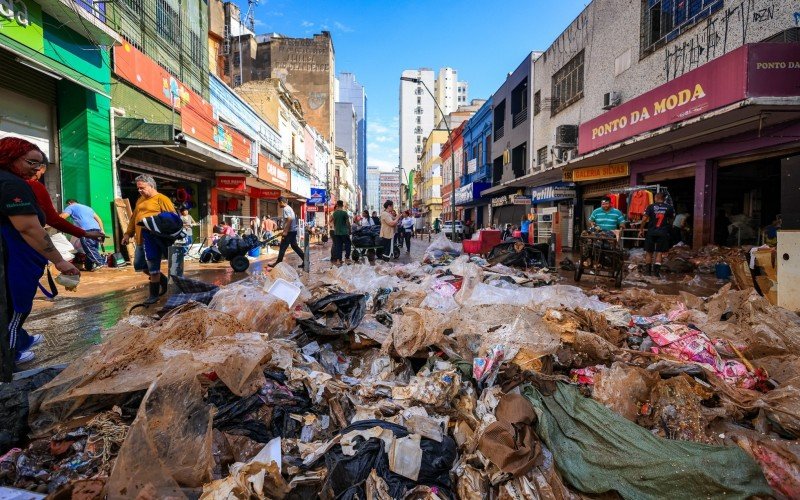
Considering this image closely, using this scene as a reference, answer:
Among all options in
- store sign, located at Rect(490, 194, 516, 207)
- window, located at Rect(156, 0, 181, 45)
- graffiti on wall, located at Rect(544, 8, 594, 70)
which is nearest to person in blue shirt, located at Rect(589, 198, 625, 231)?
graffiti on wall, located at Rect(544, 8, 594, 70)

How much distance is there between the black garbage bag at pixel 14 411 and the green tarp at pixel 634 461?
8.44 ft

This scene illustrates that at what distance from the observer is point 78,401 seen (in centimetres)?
199

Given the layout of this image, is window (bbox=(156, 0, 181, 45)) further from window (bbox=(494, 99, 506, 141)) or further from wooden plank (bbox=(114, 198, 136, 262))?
window (bbox=(494, 99, 506, 141))

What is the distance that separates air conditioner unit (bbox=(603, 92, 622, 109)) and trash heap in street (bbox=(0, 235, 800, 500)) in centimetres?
1083

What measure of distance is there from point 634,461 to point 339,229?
876 cm

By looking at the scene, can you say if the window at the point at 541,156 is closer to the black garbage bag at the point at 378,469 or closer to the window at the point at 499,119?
the window at the point at 499,119

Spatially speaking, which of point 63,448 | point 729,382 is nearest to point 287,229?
point 63,448

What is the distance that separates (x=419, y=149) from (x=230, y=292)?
335 ft

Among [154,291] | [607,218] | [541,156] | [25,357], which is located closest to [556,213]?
[541,156]

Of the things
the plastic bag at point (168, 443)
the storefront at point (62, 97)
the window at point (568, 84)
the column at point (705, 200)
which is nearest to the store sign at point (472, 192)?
the window at point (568, 84)

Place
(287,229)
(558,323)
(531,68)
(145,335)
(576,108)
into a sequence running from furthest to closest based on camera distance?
(531,68) → (576,108) → (287,229) → (558,323) → (145,335)

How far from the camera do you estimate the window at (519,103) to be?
20.7 metres

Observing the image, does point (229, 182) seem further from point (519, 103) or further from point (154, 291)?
point (519, 103)

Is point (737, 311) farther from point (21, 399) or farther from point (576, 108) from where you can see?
point (576, 108)
